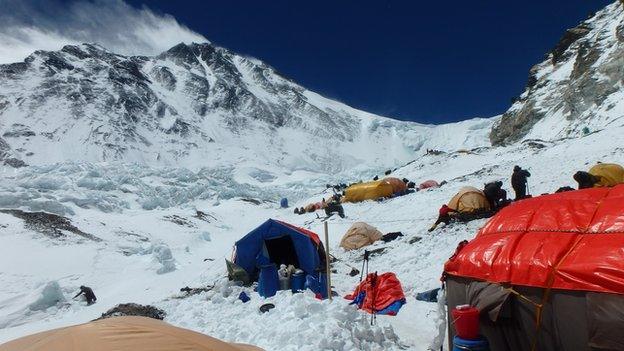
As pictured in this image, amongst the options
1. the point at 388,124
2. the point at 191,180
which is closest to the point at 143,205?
the point at 191,180

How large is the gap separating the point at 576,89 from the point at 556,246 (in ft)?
171

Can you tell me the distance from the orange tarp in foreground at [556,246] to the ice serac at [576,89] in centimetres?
3491

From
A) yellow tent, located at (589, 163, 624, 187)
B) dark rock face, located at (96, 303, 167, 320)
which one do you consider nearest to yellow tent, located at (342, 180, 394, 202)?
yellow tent, located at (589, 163, 624, 187)

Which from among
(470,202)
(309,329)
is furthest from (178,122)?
(309,329)

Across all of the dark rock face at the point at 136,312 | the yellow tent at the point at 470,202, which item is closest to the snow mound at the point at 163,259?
the dark rock face at the point at 136,312

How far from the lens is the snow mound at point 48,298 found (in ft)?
44.4

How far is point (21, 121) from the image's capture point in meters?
108

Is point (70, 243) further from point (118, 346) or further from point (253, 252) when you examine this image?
point (118, 346)

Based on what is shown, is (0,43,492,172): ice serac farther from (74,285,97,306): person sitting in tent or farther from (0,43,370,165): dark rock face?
(74,285,97,306): person sitting in tent

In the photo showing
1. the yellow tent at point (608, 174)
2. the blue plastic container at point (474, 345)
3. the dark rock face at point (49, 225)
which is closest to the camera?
the blue plastic container at point (474, 345)

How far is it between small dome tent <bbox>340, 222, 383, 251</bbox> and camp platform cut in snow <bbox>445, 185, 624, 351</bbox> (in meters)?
10.7

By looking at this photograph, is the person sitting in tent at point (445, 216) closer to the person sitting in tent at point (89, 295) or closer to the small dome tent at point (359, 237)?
the small dome tent at point (359, 237)

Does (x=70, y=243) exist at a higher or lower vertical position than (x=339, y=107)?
lower

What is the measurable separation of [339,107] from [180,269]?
160509 millimetres
